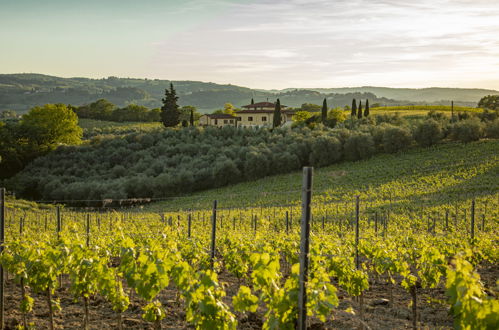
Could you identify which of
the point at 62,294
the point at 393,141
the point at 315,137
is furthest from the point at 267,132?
the point at 62,294

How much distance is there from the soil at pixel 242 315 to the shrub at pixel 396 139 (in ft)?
127

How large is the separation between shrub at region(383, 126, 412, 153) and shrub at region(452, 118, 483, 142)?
544cm

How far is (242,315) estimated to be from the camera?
8.03 m

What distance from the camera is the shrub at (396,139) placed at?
4701cm

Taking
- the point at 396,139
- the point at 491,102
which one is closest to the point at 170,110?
the point at 396,139

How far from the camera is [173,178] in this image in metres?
43.6

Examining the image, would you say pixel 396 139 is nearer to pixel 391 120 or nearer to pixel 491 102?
pixel 391 120

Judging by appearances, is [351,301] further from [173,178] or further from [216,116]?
[216,116]

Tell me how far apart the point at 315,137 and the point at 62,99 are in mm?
150496

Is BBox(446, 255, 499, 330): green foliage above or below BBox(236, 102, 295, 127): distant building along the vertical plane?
below

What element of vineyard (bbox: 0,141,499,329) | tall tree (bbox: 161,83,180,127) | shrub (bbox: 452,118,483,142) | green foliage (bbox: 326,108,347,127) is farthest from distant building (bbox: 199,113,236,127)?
vineyard (bbox: 0,141,499,329)

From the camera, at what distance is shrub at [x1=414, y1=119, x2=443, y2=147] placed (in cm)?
4778

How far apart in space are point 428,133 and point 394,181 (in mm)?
13049

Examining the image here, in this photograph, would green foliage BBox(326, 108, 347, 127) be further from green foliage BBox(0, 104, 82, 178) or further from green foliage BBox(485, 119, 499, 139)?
green foliage BBox(0, 104, 82, 178)
